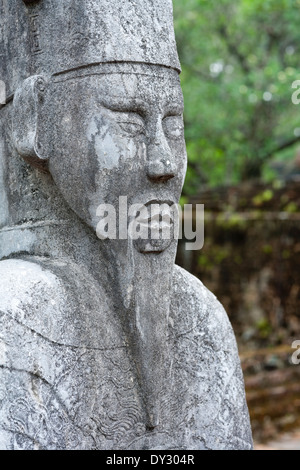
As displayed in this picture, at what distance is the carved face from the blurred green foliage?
6.31 m

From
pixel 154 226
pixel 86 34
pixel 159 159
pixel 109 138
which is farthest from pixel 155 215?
pixel 86 34

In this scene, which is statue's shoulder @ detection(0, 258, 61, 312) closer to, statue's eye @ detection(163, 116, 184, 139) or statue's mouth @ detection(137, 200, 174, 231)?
statue's mouth @ detection(137, 200, 174, 231)

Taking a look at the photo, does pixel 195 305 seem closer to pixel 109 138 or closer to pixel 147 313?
pixel 147 313

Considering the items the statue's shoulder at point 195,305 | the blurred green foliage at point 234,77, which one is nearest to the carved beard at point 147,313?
the statue's shoulder at point 195,305

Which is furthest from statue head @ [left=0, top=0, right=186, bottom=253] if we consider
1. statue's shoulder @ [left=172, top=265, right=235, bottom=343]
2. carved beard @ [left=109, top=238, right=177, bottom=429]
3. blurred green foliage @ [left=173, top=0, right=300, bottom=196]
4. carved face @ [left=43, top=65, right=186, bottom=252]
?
blurred green foliage @ [left=173, top=0, right=300, bottom=196]

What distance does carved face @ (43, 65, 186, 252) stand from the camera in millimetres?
2385

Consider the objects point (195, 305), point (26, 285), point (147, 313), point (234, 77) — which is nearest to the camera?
point (26, 285)

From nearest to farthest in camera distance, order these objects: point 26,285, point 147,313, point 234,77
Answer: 1. point 26,285
2. point 147,313
3. point 234,77

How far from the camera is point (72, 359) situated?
7.66 feet

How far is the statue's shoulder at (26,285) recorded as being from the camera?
7.50 feet

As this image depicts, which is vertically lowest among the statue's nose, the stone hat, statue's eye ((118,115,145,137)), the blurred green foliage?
the statue's nose

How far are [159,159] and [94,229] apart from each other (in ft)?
1.05

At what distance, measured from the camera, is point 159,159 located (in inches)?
95.3
